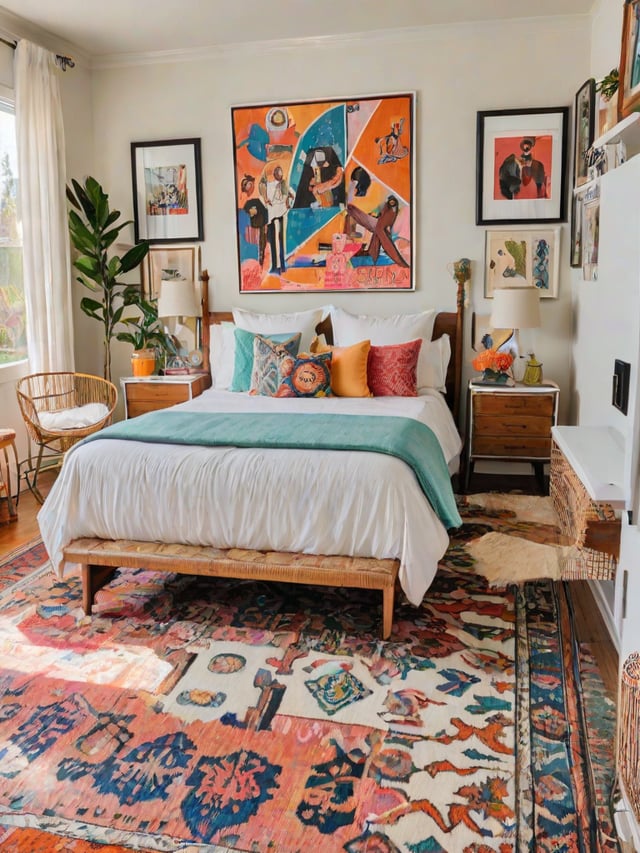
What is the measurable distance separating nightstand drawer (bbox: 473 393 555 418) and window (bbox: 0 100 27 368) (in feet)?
9.67

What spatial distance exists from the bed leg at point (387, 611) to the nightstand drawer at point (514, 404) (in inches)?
78.8

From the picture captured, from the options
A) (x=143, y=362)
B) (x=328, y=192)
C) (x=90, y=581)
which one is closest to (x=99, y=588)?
(x=90, y=581)

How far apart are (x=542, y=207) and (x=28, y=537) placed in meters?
3.66

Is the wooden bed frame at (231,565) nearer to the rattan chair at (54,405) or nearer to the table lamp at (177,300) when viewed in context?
the rattan chair at (54,405)

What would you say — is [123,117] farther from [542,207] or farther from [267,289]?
[542,207]

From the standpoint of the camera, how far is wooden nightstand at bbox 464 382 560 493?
4.32 m

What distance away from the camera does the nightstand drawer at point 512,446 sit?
433 cm

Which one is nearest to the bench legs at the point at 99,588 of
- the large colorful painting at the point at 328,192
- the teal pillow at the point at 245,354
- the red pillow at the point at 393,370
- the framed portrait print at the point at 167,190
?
the teal pillow at the point at 245,354

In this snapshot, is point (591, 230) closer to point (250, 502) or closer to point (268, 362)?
point (268, 362)

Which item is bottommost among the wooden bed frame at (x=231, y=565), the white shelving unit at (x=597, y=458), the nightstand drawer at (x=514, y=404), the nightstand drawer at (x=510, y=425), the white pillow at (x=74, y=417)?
the wooden bed frame at (x=231, y=565)

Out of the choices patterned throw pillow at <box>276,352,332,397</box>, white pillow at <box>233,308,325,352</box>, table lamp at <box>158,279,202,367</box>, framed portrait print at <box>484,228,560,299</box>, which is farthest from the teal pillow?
framed portrait print at <box>484,228,560,299</box>

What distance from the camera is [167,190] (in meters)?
5.18

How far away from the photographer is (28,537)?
388 centimetres

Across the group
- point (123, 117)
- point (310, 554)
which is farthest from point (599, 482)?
point (123, 117)
